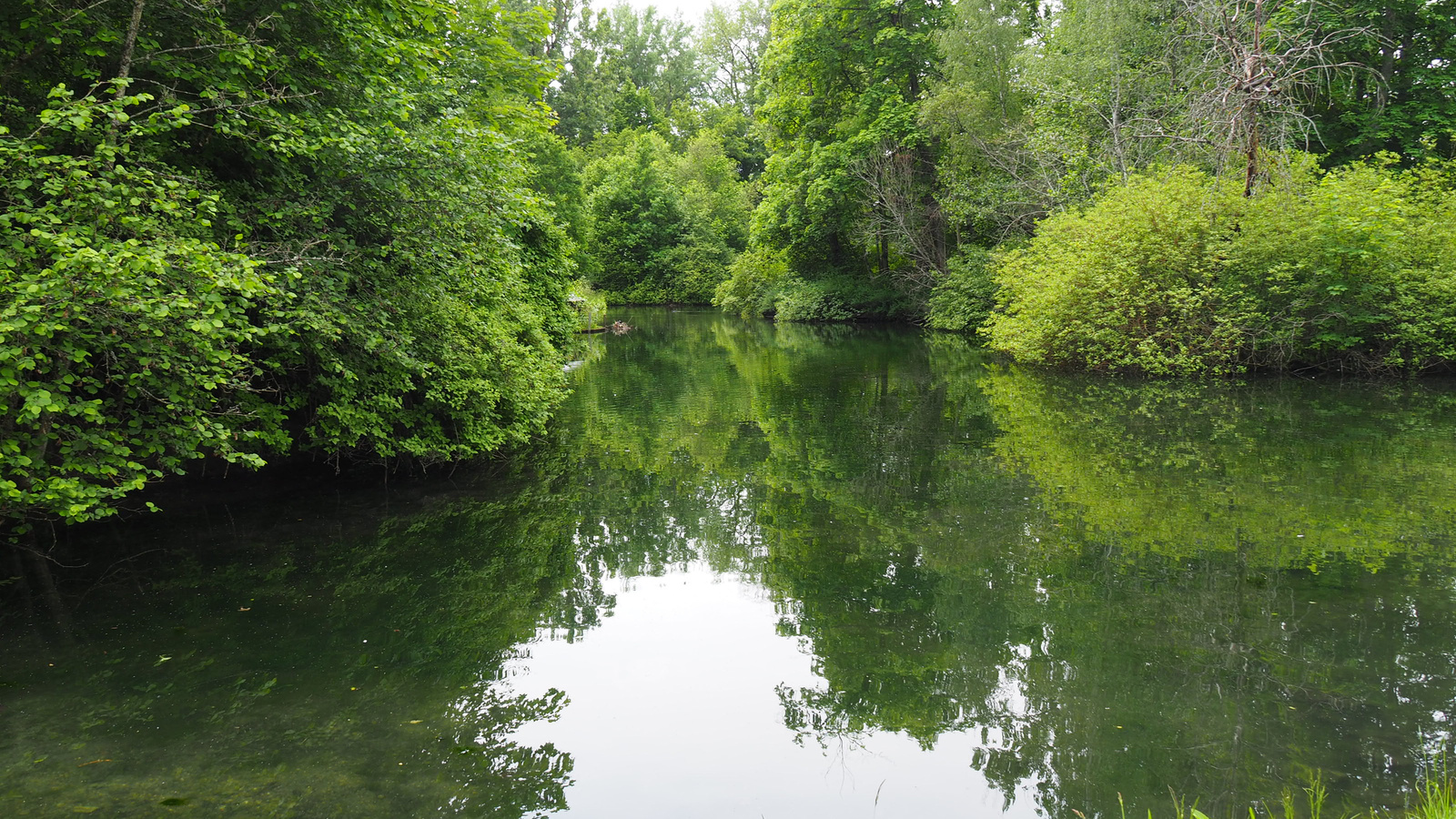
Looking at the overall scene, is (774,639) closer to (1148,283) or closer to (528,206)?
(528,206)

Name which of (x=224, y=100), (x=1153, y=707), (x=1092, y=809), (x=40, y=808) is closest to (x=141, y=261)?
(x=224, y=100)

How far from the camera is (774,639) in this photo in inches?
213

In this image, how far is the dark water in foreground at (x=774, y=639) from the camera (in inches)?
150

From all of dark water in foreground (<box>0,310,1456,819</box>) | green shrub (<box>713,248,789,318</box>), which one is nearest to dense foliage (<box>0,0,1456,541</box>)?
dark water in foreground (<box>0,310,1456,819</box>)

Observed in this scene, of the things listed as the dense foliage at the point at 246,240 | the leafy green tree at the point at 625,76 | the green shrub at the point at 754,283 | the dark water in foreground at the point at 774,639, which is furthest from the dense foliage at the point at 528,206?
the leafy green tree at the point at 625,76

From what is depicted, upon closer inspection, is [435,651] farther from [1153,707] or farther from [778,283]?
[778,283]

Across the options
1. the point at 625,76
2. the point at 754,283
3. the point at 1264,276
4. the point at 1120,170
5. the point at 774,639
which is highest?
the point at 625,76

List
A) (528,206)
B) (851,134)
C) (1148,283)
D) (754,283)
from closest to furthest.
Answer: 1. (528,206)
2. (1148,283)
3. (851,134)
4. (754,283)

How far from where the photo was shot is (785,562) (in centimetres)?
677

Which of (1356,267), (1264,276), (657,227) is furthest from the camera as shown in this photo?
(657,227)

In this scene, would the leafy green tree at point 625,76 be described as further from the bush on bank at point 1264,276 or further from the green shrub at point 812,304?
the bush on bank at point 1264,276

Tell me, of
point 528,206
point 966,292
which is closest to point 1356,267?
point 966,292

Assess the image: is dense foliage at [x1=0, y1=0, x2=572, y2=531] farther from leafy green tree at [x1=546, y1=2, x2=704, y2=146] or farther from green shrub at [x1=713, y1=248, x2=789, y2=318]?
leafy green tree at [x1=546, y1=2, x2=704, y2=146]

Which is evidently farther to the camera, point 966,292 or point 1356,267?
point 966,292
